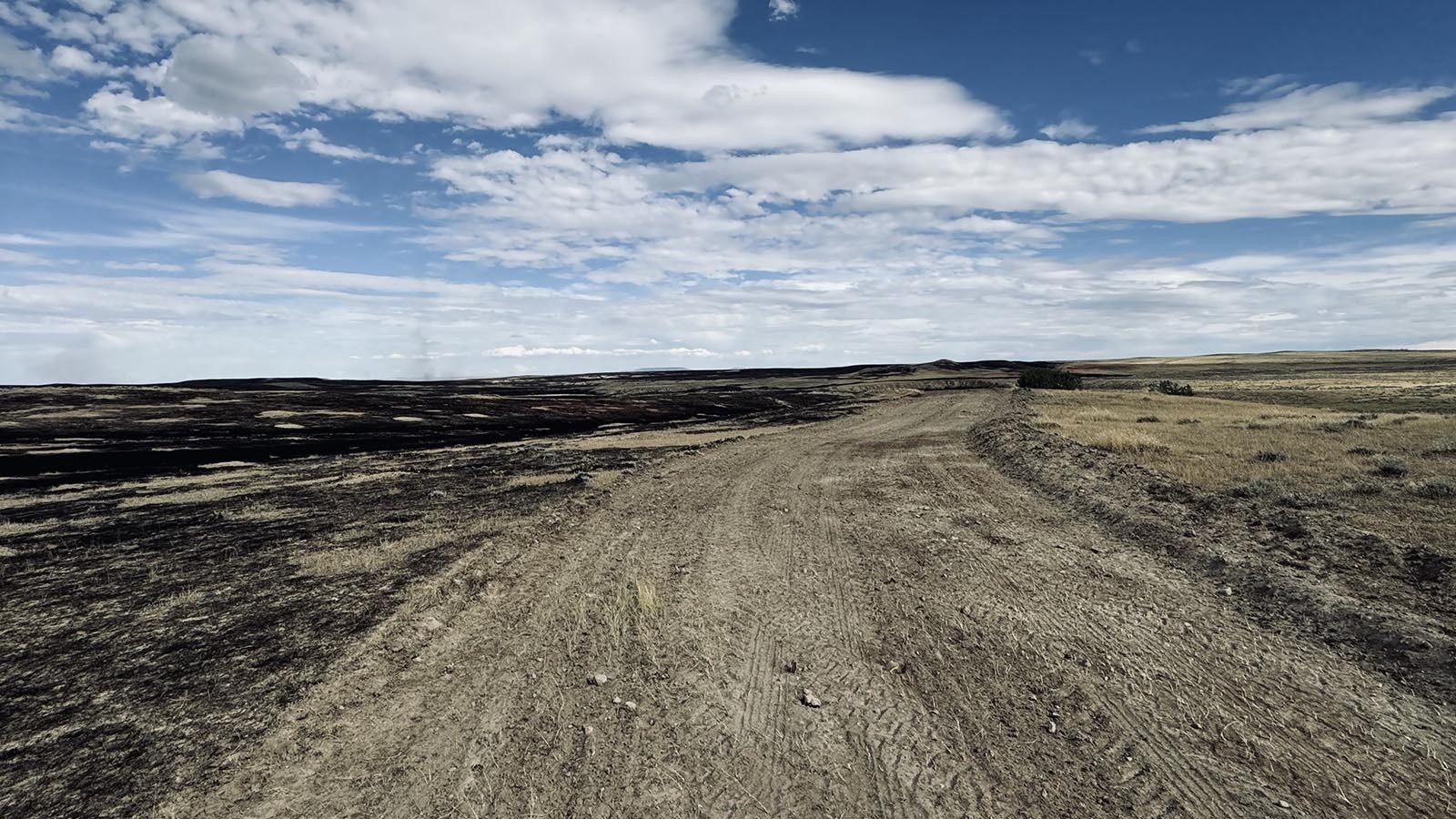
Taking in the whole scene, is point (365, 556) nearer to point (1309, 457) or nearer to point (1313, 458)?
point (1313, 458)

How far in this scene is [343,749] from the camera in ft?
18.6

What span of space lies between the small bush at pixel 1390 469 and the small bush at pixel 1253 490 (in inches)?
124

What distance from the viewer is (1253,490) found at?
1390 centimetres

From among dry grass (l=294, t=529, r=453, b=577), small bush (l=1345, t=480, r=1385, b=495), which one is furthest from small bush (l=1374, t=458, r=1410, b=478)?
dry grass (l=294, t=529, r=453, b=577)

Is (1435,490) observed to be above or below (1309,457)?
above

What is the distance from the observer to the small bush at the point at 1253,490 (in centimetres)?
1372

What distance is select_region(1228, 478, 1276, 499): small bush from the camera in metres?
13.7

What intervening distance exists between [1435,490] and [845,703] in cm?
1413

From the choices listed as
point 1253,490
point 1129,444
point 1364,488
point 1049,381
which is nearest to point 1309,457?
point 1129,444

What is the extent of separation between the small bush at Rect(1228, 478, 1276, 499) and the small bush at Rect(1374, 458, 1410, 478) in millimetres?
3160

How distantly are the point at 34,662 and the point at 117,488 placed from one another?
699 inches

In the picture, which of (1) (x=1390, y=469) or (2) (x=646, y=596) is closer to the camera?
(2) (x=646, y=596)

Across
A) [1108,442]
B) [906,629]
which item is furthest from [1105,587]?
[1108,442]

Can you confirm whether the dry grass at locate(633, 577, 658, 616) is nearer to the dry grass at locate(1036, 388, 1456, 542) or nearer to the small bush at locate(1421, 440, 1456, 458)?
the dry grass at locate(1036, 388, 1456, 542)
